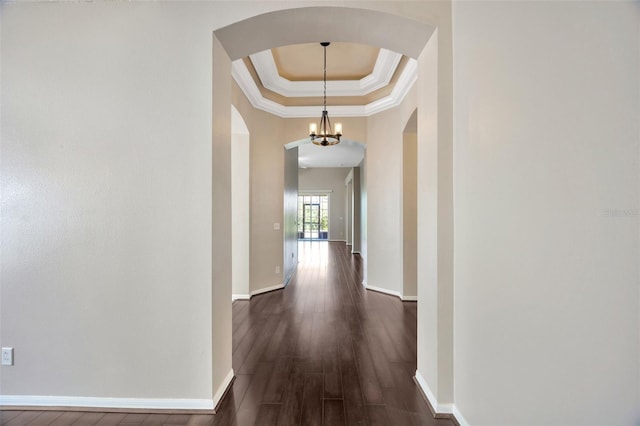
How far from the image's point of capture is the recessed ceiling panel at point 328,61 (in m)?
3.74

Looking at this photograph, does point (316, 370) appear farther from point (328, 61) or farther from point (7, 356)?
point (328, 61)

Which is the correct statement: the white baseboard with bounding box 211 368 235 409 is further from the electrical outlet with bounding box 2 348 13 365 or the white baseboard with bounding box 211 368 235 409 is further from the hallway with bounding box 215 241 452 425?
the electrical outlet with bounding box 2 348 13 365

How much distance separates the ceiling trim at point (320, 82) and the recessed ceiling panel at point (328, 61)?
0.08 meters

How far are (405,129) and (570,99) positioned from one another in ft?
11.3

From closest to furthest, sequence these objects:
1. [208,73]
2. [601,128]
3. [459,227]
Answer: [601,128]
[459,227]
[208,73]

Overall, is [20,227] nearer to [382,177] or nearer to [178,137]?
[178,137]

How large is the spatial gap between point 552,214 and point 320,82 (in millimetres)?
4327

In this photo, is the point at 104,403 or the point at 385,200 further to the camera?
the point at 385,200

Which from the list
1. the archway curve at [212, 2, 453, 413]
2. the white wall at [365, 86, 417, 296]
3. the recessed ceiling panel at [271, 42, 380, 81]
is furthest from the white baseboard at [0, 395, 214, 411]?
the recessed ceiling panel at [271, 42, 380, 81]

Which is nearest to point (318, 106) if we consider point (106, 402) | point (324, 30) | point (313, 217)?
point (324, 30)

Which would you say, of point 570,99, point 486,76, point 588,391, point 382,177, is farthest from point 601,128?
point 382,177

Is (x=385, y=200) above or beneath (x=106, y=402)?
above

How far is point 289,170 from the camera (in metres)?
5.80

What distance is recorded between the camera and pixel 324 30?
6.94ft
